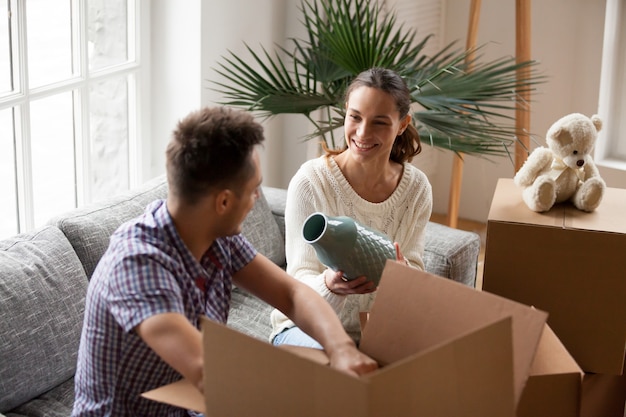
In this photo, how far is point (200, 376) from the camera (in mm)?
1198

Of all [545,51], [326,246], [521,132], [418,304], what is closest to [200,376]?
[418,304]

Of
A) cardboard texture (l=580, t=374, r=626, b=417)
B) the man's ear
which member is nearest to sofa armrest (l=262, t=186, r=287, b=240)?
cardboard texture (l=580, t=374, r=626, b=417)

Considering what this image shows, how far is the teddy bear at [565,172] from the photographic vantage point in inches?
87.7

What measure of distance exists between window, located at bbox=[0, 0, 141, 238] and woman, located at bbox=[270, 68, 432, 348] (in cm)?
87

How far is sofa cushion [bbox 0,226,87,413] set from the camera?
1.92 metres

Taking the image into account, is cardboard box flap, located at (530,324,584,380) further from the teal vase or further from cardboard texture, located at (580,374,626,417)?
cardboard texture, located at (580,374,626,417)

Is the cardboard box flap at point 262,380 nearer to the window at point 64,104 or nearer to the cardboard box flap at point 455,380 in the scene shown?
the cardboard box flap at point 455,380

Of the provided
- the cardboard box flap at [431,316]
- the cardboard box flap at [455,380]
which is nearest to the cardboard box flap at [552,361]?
the cardboard box flap at [431,316]

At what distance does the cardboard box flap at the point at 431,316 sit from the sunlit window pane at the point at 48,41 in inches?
60.4

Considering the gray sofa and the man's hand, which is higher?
the man's hand

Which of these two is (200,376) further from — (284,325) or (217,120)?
(284,325)

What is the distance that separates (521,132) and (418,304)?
1.98 metres

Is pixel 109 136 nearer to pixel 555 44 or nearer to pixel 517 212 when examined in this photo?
pixel 517 212

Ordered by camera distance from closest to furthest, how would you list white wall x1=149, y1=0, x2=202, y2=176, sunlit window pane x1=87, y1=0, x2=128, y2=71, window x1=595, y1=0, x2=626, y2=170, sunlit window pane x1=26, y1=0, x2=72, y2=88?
sunlit window pane x1=26, y1=0, x2=72, y2=88 → sunlit window pane x1=87, y1=0, x2=128, y2=71 → white wall x1=149, y1=0, x2=202, y2=176 → window x1=595, y1=0, x2=626, y2=170
